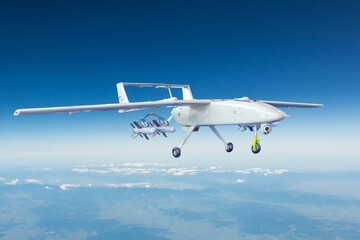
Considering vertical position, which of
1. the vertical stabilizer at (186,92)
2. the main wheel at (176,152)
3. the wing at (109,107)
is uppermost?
the vertical stabilizer at (186,92)

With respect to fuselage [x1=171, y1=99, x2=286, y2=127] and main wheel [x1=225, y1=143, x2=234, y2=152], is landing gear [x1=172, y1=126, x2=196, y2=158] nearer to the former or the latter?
fuselage [x1=171, y1=99, x2=286, y2=127]

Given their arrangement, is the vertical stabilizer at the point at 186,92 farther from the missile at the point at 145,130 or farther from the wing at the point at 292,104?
the wing at the point at 292,104

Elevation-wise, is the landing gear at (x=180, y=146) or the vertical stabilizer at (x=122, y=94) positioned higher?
the vertical stabilizer at (x=122, y=94)

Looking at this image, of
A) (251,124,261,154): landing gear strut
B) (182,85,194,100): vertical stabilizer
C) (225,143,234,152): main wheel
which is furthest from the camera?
(182,85,194,100): vertical stabilizer

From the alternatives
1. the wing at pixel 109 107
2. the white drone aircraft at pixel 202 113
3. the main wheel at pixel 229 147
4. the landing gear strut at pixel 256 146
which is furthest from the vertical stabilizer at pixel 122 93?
the landing gear strut at pixel 256 146

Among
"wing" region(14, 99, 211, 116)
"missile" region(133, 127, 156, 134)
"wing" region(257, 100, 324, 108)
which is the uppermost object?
"wing" region(257, 100, 324, 108)

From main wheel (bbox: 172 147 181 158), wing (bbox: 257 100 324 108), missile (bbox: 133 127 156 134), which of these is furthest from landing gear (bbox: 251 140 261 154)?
missile (bbox: 133 127 156 134)

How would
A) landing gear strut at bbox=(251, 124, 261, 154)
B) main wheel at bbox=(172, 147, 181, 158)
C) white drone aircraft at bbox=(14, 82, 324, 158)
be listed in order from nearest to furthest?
white drone aircraft at bbox=(14, 82, 324, 158), landing gear strut at bbox=(251, 124, 261, 154), main wheel at bbox=(172, 147, 181, 158)

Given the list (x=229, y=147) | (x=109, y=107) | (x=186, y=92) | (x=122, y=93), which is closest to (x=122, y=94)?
(x=122, y=93)
